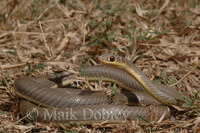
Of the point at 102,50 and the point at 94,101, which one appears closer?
the point at 94,101

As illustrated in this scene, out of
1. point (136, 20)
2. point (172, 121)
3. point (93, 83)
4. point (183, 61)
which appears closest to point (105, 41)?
point (93, 83)

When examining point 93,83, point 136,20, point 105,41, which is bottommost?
point 93,83

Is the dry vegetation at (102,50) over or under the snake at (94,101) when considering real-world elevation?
over

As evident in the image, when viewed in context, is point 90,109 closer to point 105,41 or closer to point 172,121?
point 172,121

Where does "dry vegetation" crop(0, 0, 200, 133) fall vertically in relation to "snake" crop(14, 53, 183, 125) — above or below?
above
